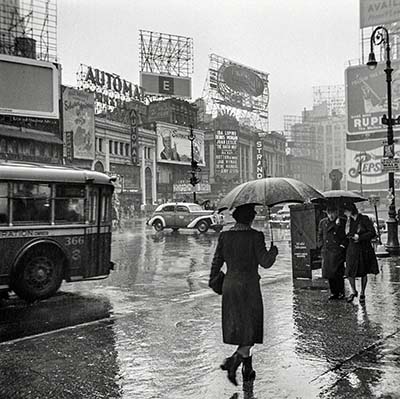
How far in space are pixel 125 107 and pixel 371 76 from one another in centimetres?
4037

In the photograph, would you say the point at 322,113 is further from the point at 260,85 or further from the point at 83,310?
the point at 83,310

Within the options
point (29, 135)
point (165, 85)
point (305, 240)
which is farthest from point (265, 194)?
point (165, 85)

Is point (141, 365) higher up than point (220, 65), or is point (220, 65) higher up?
point (220, 65)

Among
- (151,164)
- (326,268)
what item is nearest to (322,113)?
(151,164)

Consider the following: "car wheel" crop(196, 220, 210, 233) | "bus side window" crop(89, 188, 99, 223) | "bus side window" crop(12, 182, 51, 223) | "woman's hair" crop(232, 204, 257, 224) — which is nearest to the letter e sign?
"car wheel" crop(196, 220, 210, 233)

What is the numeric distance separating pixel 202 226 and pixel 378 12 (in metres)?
71.6

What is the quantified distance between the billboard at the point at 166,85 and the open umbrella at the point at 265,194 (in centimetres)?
7574

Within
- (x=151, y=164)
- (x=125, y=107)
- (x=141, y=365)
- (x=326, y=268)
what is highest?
(x=125, y=107)

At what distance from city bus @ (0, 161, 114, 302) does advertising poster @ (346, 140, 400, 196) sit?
82.6 meters

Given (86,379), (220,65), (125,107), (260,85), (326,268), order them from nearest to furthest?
1. (86,379)
2. (326,268)
3. (125,107)
4. (220,65)
5. (260,85)

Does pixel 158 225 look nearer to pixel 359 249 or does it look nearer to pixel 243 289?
pixel 359 249

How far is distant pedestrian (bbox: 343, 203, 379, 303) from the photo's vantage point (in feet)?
30.9

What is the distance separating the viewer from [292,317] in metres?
8.50

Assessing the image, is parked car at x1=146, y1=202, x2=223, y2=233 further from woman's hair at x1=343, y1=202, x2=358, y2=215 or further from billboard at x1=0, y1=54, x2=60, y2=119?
billboard at x1=0, y1=54, x2=60, y2=119
